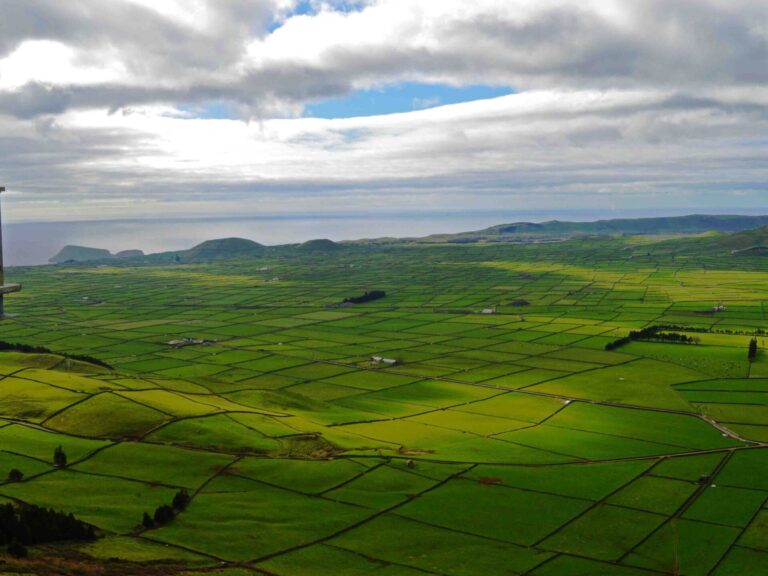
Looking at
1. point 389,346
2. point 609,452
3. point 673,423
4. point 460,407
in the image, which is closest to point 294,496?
point 609,452

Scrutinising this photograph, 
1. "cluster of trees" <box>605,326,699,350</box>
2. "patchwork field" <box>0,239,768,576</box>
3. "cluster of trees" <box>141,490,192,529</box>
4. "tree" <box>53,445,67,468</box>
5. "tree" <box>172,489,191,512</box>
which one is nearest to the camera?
"patchwork field" <box>0,239,768,576</box>

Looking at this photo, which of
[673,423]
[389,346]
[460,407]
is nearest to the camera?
[673,423]

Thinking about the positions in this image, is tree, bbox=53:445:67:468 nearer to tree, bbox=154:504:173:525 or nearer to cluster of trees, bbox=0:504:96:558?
cluster of trees, bbox=0:504:96:558

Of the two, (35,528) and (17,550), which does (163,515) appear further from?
(17,550)

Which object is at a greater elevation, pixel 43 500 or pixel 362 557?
pixel 43 500

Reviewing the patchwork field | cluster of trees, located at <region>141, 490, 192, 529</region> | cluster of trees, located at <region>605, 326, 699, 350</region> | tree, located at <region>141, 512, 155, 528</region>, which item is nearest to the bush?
the patchwork field

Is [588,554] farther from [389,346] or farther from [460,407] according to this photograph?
[389,346]

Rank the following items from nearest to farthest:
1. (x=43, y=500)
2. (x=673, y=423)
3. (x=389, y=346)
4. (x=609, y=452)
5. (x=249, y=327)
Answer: (x=43, y=500), (x=609, y=452), (x=673, y=423), (x=389, y=346), (x=249, y=327)
